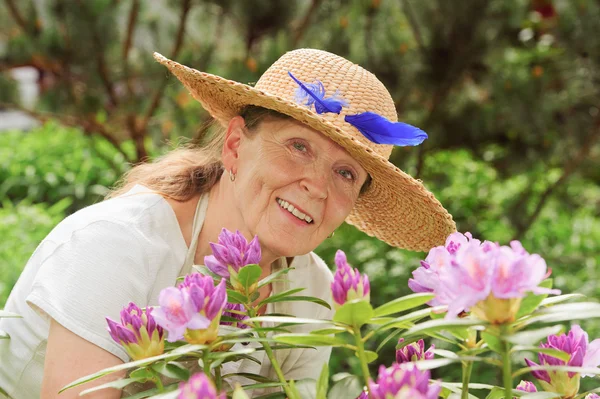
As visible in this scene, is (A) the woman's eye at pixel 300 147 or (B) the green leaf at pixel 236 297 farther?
(A) the woman's eye at pixel 300 147

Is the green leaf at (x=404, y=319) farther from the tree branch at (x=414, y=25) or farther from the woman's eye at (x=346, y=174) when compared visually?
the tree branch at (x=414, y=25)

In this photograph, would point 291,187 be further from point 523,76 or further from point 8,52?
point 8,52

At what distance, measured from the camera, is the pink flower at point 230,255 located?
107 centimetres

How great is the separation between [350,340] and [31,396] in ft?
5.47

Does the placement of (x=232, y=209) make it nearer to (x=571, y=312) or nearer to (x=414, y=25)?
(x=571, y=312)

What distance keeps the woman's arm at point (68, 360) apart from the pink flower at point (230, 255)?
0.41m

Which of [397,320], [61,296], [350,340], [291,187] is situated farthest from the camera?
[350,340]

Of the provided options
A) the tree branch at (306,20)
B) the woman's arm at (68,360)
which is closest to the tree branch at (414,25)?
the tree branch at (306,20)

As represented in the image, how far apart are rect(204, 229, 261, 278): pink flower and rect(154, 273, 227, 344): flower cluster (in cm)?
13

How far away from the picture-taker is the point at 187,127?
397 centimetres

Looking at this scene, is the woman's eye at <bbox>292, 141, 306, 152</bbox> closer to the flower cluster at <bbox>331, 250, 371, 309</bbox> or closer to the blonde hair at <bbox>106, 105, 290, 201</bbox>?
the blonde hair at <bbox>106, 105, 290, 201</bbox>

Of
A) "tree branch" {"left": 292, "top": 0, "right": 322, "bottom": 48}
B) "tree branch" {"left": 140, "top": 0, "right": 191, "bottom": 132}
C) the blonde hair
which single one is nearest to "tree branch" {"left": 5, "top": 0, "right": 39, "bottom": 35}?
"tree branch" {"left": 140, "top": 0, "right": 191, "bottom": 132}

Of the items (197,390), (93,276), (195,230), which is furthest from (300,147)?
(197,390)

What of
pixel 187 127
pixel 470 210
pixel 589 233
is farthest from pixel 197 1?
pixel 589 233
